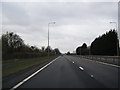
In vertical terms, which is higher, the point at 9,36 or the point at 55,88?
the point at 9,36

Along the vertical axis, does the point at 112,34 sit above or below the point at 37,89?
above

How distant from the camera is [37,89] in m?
9.05

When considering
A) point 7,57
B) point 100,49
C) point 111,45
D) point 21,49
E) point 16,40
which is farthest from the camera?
point 100,49

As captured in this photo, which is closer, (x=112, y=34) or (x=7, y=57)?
(x=7, y=57)

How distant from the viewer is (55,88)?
929 cm

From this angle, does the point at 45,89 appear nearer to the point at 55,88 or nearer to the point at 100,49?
the point at 55,88

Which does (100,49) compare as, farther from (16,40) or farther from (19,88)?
(19,88)

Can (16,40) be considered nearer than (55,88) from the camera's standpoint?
No

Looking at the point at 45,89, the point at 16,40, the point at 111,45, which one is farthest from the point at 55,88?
the point at 111,45

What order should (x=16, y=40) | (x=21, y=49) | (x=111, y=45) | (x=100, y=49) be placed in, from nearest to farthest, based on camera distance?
(x=21, y=49) < (x=16, y=40) < (x=111, y=45) < (x=100, y=49)

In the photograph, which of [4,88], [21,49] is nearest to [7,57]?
[21,49]

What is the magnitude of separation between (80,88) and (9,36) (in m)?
73.7

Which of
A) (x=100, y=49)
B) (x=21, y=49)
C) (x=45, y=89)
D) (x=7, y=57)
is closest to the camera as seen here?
(x=45, y=89)

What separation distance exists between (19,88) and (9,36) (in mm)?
72955
